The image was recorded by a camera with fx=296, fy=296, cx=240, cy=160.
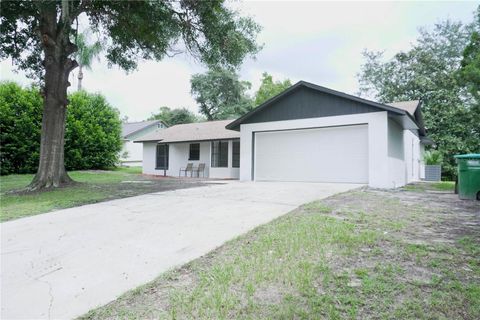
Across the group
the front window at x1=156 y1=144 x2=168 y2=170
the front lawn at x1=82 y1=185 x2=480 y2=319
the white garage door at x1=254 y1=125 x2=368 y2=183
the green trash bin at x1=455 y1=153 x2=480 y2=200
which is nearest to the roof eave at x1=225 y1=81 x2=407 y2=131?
the white garage door at x1=254 y1=125 x2=368 y2=183

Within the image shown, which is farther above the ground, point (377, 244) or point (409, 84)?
point (409, 84)

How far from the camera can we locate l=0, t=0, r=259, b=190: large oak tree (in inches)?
376

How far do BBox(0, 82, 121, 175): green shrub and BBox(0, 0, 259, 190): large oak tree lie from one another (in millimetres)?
4570

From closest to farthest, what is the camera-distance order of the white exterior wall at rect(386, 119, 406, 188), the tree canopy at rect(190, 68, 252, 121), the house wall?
the white exterior wall at rect(386, 119, 406, 188) → the house wall → the tree canopy at rect(190, 68, 252, 121)

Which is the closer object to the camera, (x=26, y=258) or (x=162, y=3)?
(x=26, y=258)

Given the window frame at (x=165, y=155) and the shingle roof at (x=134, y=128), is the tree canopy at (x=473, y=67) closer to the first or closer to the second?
the window frame at (x=165, y=155)

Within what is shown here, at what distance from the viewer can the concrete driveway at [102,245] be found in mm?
2879

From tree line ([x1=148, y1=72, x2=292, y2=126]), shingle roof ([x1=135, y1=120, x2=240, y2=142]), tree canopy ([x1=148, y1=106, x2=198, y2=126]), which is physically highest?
tree line ([x1=148, y1=72, x2=292, y2=126])

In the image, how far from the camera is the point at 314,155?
40.4ft

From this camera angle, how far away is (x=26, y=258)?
3.89 meters

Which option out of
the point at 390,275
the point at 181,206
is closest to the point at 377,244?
the point at 390,275

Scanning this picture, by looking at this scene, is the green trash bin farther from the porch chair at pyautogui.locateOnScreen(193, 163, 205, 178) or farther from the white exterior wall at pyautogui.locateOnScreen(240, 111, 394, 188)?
the porch chair at pyautogui.locateOnScreen(193, 163, 205, 178)

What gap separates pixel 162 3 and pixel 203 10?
1.26 metres

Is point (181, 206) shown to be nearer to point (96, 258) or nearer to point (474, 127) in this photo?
point (96, 258)
